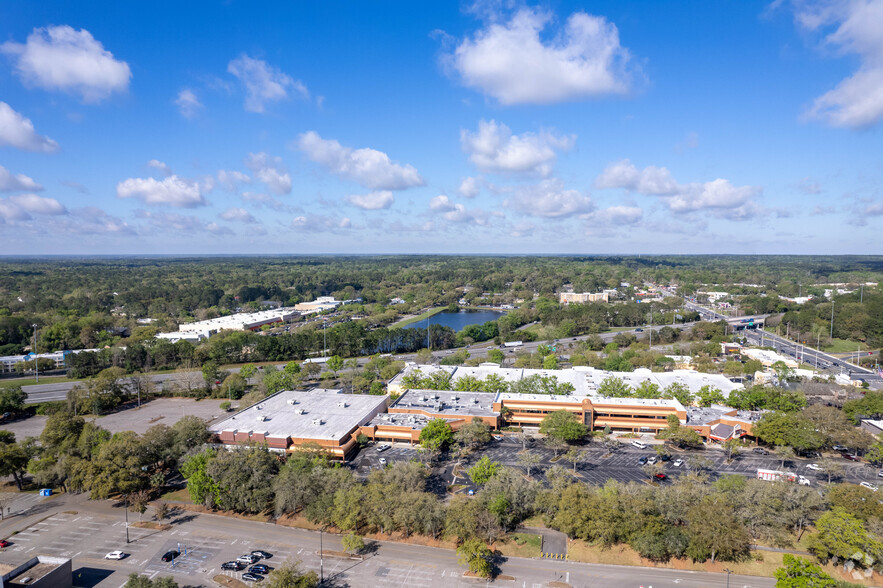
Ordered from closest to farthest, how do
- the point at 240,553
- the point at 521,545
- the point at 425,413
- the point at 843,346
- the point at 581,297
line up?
the point at 240,553 < the point at 521,545 < the point at 425,413 < the point at 843,346 < the point at 581,297

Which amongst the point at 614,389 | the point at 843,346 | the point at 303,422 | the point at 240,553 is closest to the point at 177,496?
the point at 240,553

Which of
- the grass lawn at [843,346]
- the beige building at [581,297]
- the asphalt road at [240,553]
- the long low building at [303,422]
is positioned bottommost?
the asphalt road at [240,553]

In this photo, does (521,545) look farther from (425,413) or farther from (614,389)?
(614,389)

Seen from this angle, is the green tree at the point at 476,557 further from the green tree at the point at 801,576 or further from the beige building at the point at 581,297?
the beige building at the point at 581,297

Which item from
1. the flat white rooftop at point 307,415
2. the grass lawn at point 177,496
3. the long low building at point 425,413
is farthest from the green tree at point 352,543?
the long low building at point 425,413

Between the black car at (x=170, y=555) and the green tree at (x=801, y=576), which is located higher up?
the green tree at (x=801, y=576)
